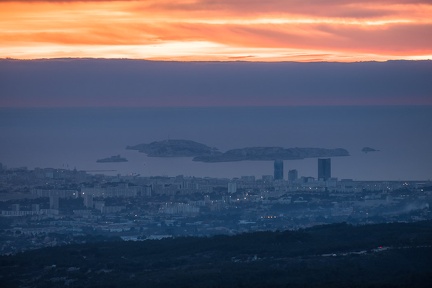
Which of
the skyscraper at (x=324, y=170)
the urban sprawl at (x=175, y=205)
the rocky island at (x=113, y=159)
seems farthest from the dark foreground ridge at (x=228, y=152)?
the urban sprawl at (x=175, y=205)

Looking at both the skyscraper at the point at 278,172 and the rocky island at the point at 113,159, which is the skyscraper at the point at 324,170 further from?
the rocky island at the point at 113,159

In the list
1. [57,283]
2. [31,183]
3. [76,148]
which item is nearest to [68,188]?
[31,183]

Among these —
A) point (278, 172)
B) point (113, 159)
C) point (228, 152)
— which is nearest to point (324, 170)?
point (278, 172)

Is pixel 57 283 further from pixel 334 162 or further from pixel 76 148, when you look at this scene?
pixel 76 148

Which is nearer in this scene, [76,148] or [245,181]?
[245,181]

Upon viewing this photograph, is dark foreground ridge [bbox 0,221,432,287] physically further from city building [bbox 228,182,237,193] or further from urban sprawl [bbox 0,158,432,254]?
city building [bbox 228,182,237,193]

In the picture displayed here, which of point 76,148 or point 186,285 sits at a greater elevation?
point 76,148

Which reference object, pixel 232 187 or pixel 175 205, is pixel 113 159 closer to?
pixel 232 187
